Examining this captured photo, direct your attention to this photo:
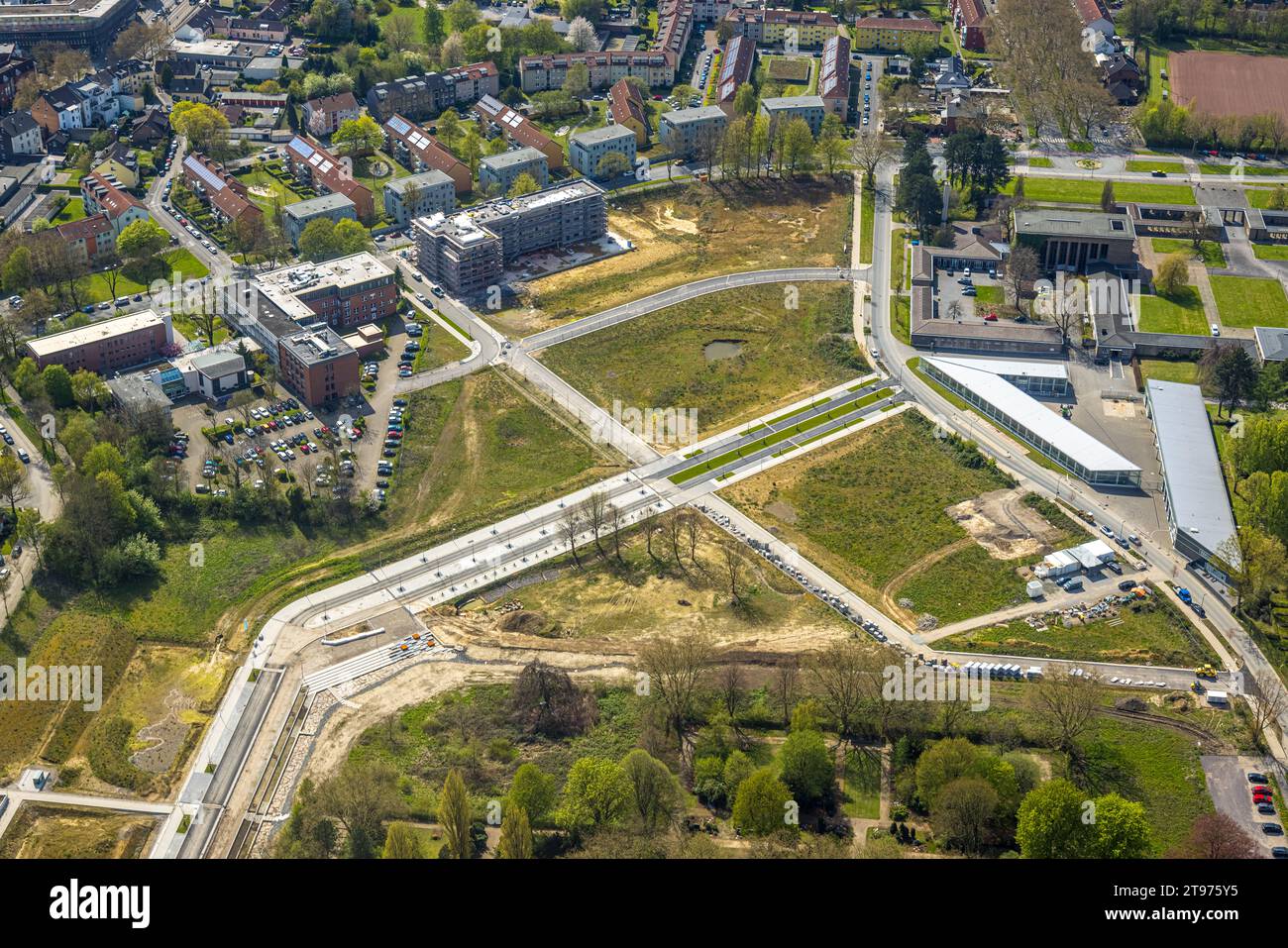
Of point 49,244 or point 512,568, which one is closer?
point 512,568

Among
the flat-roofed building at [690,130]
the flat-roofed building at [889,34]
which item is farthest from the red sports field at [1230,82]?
the flat-roofed building at [690,130]

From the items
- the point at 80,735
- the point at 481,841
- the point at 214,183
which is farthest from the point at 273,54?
the point at 481,841

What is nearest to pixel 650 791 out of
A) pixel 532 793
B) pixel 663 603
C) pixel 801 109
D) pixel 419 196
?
pixel 532 793

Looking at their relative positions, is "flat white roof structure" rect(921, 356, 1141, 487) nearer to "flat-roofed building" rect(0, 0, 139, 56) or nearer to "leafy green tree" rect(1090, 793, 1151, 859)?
"leafy green tree" rect(1090, 793, 1151, 859)

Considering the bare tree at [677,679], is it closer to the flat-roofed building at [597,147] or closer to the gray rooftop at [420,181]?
the gray rooftop at [420,181]

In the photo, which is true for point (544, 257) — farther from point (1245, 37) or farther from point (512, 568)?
point (1245, 37)

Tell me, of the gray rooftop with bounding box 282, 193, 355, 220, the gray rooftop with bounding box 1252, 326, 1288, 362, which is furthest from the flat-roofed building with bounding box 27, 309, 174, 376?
the gray rooftop with bounding box 1252, 326, 1288, 362

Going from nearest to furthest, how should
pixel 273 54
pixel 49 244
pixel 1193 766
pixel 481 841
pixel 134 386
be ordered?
pixel 481 841, pixel 1193 766, pixel 134 386, pixel 49 244, pixel 273 54
